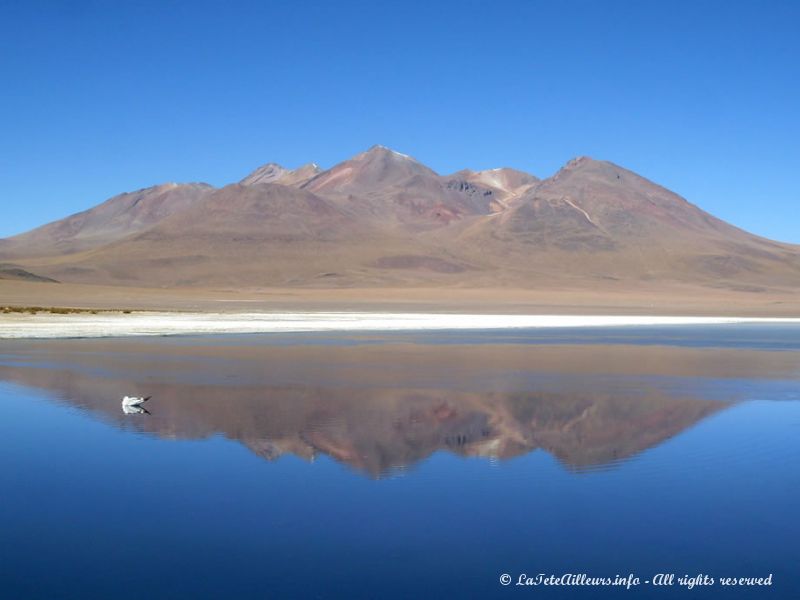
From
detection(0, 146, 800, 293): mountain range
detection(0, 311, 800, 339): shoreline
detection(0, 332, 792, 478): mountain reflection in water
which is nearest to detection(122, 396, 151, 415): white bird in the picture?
detection(0, 332, 792, 478): mountain reflection in water

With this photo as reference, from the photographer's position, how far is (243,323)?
42.3 m

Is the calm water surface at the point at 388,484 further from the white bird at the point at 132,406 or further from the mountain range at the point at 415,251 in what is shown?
the mountain range at the point at 415,251

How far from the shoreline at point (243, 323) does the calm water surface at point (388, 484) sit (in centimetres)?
1538

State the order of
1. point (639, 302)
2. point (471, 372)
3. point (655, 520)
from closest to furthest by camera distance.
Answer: point (655, 520) → point (471, 372) → point (639, 302)

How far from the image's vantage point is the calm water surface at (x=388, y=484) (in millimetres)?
7324

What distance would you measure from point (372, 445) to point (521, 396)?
5.90 metres

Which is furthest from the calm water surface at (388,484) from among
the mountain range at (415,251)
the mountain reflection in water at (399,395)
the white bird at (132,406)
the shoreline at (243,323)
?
the mountain range at (415,251)

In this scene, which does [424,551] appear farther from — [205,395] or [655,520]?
[205,395]

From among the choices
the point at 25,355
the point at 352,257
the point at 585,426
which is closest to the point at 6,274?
the point at 352,257

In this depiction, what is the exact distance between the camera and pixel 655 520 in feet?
28.5

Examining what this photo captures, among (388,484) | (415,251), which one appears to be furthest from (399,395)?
(415,251)

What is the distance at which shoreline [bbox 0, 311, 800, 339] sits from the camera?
3588 cm

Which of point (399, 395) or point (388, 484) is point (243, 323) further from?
point (388, 484)

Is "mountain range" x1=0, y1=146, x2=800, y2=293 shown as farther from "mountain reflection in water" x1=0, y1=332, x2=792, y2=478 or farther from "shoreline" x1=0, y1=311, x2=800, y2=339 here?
"mountain reflection in water" x1=0, y1=332, x2=792, y2=478
